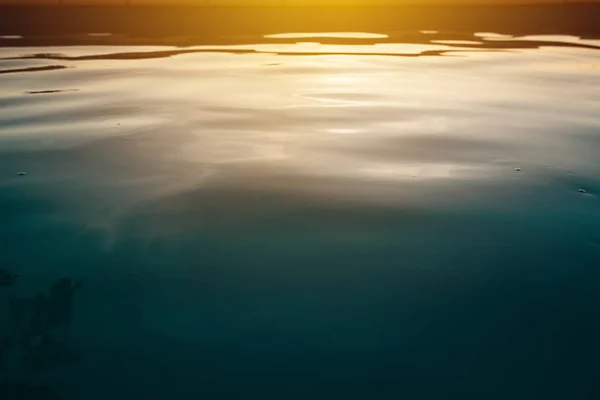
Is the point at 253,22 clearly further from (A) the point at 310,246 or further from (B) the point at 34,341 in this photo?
(B) the point at 34,341

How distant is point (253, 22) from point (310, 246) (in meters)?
18.2

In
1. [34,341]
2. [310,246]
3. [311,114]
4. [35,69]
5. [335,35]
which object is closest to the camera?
[34,341]

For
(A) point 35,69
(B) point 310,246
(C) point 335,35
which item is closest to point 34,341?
(B) point 310,246

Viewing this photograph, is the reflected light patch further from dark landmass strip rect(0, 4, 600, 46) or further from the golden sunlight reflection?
the golden sunlight reflection

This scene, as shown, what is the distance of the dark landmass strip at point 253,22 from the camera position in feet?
47.5

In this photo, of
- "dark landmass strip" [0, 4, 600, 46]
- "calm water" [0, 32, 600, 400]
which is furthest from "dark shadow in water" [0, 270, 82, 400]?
"dark landmass strip" [0, 4, 600, 46]

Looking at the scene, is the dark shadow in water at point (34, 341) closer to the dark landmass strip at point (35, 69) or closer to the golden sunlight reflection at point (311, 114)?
the golden sunlight reflection at point (311, 114)

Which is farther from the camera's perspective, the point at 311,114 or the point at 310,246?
the point at 311,114

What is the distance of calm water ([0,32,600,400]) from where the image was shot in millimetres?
1910

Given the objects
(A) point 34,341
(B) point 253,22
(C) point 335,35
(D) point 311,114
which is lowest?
(A) point 34,341

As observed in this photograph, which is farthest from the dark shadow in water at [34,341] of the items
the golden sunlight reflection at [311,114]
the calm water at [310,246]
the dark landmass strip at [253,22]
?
the dark landmass strip at [253,22]

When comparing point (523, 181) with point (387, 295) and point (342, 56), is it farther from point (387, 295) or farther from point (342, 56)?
point (342, 56)

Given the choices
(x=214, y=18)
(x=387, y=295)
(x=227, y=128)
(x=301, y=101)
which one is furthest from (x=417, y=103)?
(x=214, y=18)

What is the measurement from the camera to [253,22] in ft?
65.3
